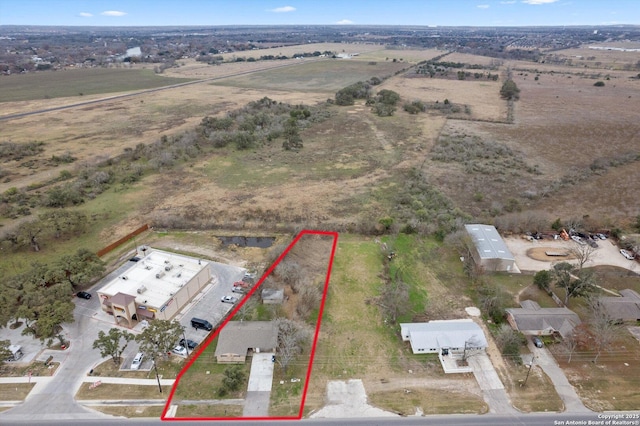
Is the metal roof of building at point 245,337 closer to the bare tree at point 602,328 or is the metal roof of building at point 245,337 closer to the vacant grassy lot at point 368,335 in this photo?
the vacant grassy lot at point 368,335

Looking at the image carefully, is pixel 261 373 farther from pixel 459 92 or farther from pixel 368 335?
pixel 459 92

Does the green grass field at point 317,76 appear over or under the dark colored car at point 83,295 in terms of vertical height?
over

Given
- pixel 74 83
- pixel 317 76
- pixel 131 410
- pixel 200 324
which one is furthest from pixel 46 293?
pixel 317 76

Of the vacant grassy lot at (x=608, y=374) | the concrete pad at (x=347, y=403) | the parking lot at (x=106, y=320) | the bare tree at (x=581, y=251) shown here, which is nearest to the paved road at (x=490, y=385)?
the vacant grassy lot at (x=608, y=374)

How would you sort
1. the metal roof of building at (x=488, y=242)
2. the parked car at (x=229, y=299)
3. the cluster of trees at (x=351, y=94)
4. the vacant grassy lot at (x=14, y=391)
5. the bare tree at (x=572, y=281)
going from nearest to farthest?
the vacant grassy lot at (x=14, y=391)
the bare tree at (x=572, y=281)
the parked car at (x=229, y=299)
the metal roof of building at (x=488, y=242)
the cluster of trees at (x=351, y=94)

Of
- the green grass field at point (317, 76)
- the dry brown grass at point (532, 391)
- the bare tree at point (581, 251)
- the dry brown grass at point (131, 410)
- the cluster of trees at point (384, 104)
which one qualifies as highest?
the green grass field at point (317, 76)
